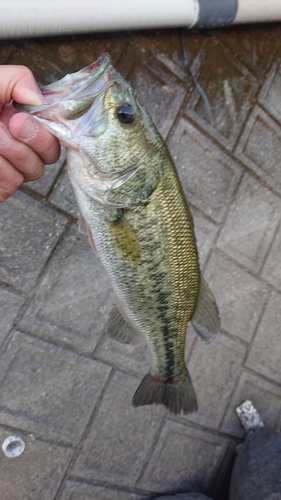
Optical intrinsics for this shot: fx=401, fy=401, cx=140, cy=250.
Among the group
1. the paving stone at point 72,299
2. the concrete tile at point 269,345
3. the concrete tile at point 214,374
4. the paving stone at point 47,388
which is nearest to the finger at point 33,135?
the paving stone at point 72,299

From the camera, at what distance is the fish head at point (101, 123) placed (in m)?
1.19

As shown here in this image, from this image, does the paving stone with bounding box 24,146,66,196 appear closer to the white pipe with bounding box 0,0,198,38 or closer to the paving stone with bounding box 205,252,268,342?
the white pipe with bounding box 0,0,198,38

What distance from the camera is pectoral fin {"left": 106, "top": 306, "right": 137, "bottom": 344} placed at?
1.69 metres

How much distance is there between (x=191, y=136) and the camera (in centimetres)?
275

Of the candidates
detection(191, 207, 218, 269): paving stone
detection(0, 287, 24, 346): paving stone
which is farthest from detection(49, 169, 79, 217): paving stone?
detection(191, 207, 218, 269): paving stone

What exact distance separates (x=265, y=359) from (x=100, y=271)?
5.65 ft

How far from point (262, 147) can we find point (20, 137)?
2.44m

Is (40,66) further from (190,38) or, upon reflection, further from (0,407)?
(0,407)

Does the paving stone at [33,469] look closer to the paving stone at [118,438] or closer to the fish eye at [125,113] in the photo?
the paving stone at [118,438]

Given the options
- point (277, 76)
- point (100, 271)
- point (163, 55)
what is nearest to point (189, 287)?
point (100, 271)

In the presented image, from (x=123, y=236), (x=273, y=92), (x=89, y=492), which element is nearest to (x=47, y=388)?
(x=89, y=492)

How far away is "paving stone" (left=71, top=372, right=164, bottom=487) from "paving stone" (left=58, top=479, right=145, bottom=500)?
0.05 m

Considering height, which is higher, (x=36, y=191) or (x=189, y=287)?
(x=189, y=287)

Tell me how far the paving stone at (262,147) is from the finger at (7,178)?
6.87 feet
